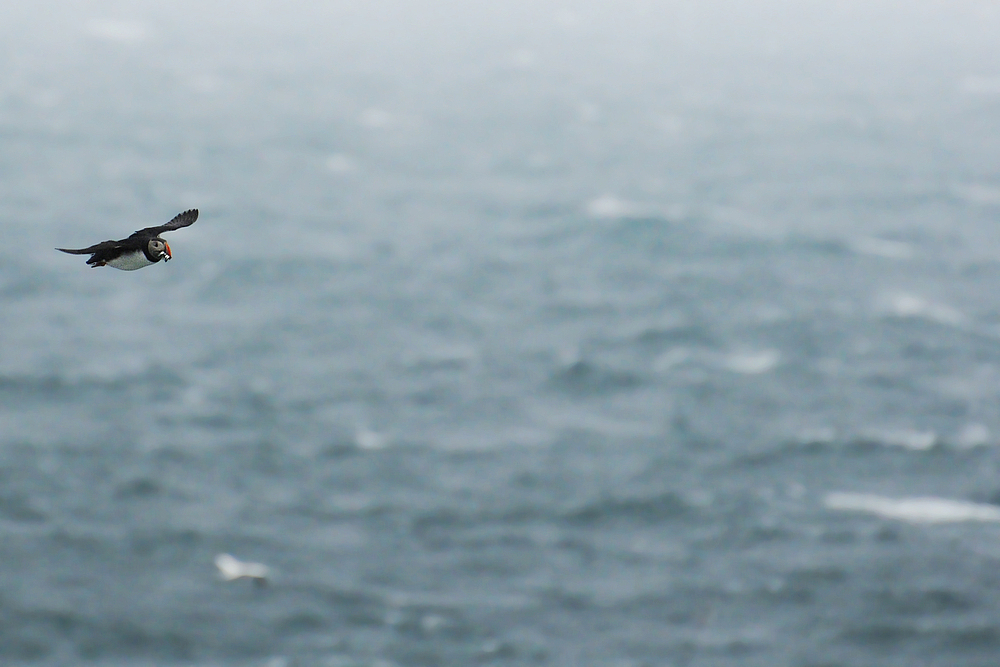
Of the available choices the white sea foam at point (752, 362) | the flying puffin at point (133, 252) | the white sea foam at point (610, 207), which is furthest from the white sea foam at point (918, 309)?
the flying puffin at point (133, 252)

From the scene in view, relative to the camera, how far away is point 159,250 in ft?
66.9

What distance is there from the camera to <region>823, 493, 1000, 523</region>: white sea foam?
9212 centimetres

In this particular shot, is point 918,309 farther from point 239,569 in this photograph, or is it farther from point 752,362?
point 239,569

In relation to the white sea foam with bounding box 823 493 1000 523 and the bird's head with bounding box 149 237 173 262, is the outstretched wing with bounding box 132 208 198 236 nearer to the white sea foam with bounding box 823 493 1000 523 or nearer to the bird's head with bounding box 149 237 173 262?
the bird's head with bounding box 149 237 173 262

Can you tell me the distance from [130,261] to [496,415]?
271ft

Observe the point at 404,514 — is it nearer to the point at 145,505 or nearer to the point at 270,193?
the point at 145,505

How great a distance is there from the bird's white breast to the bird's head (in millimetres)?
151

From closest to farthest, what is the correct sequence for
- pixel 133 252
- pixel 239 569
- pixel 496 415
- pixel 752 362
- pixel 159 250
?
pixel 159 250 → pixel 133 252 → pixel 239 569 → pixel 496 415 → pixel 752 362

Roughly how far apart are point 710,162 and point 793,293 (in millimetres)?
45452

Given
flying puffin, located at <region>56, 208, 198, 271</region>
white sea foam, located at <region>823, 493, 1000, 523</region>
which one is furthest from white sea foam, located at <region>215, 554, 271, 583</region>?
flying puffin, located at <region>56, 208, 198, 271</region>

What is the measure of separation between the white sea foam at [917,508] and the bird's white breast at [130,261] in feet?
260

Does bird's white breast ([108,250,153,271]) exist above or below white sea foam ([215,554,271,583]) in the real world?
above

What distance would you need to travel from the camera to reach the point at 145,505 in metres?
92.1

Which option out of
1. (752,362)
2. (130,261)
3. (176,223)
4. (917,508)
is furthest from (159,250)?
(752,362)
